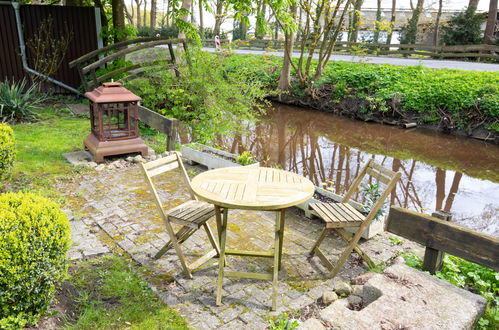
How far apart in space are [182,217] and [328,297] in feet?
5.11

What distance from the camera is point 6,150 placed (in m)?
5.29

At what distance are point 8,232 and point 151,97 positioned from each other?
6.87 m

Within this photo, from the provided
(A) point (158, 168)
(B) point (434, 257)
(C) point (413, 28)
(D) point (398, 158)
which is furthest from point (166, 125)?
(C) point (413, 28)

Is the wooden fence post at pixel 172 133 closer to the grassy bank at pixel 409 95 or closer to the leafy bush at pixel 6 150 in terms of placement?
the leafy bush at pixel 6 150

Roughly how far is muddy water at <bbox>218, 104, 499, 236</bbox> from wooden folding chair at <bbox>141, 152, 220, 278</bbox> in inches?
159

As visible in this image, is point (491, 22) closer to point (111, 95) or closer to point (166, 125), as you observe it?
point (166, 125)

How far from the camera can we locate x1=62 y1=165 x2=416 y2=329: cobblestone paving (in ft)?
11.4

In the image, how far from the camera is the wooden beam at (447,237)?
3.06 m

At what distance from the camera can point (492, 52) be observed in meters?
19.3

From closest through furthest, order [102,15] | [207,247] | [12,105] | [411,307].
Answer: [411,307] → [207,247] → [12,105] → [102,15]

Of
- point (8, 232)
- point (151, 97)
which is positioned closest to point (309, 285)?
point (8, 232)

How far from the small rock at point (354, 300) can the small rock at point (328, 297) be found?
0.14 m

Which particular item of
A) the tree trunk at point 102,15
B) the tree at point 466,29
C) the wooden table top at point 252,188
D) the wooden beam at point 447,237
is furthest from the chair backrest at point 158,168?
the tree at point 466,29

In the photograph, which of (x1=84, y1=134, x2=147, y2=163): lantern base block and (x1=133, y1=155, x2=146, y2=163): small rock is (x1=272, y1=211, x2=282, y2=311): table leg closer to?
(x1=133, y1=155, x2=146, y2=163): small rock
